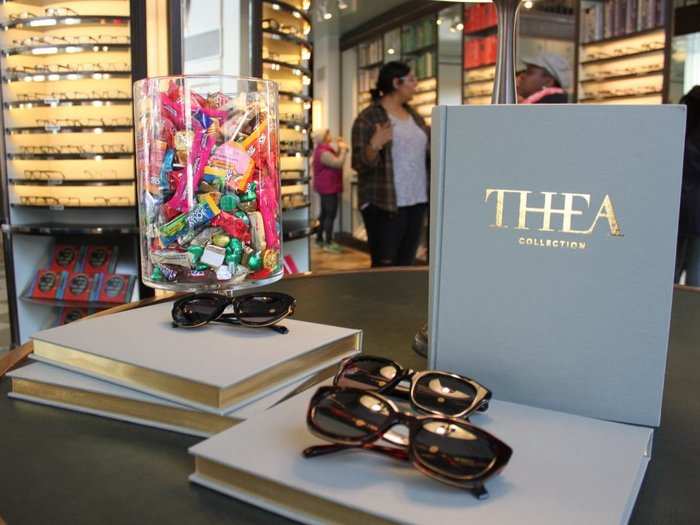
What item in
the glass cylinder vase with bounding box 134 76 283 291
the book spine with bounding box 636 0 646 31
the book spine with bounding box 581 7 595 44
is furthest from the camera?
the book spine with bounding box 581 7 595 44

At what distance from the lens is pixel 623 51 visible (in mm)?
5207

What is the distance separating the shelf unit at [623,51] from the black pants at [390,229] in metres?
2.47

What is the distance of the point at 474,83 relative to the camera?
21.3 feet

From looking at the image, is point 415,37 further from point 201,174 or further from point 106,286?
point 201,174

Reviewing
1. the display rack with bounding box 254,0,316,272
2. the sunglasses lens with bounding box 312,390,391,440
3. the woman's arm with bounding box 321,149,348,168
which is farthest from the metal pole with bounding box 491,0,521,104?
the woman's arm with bounding box 321,149,348,168

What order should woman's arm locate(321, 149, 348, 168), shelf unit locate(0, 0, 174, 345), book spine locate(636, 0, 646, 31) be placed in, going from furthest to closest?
1. woman's arm locate(321, 149, 348, 168)
2. book spine locate(636, 0, 646, 31)
3. shelf unit locate(0, 0, 174, 345)

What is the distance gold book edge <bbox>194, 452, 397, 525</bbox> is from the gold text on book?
284 mm

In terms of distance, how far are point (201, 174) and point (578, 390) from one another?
532 mm

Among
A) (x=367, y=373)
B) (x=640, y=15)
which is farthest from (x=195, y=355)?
(x=640, y=15)

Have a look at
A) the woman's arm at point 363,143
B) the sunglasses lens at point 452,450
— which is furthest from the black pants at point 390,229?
the sunglasses lens at point 452,450

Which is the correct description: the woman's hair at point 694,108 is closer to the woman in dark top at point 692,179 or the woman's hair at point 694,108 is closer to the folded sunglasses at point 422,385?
the woman in dark top at point 692,179

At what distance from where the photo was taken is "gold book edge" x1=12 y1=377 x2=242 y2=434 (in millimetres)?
570

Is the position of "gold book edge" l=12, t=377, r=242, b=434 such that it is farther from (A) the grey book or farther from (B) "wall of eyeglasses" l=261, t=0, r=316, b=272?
(B) "wall of eyeglasses" l=261, t=0, r=316, b=272

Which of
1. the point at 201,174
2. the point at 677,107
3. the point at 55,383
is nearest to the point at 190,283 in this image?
the point at 201,174
